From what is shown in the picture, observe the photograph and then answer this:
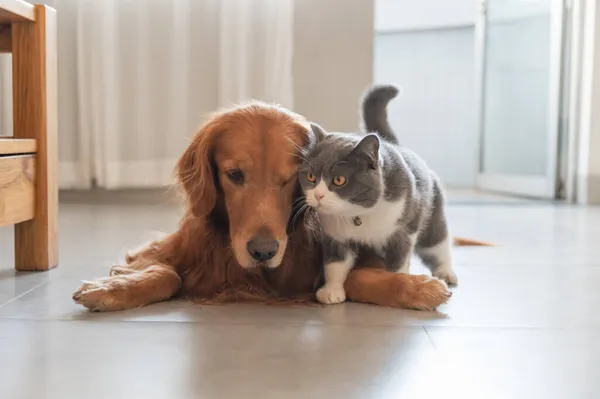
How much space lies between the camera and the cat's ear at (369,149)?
1.21 m

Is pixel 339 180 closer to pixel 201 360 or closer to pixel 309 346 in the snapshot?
pixel 309 346

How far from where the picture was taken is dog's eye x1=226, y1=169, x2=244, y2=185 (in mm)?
1268

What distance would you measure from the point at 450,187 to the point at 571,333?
14.4 ft

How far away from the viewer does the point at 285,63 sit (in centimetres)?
340

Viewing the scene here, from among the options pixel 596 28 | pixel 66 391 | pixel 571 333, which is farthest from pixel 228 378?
pixel 596 28

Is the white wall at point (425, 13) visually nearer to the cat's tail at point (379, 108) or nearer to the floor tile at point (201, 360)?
the cat's tail at point (379, 108)

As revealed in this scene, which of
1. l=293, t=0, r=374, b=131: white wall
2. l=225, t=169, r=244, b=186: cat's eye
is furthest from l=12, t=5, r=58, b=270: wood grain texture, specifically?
l=293, t=0, r=374, b=131: white wall

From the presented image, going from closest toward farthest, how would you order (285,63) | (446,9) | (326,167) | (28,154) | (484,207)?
(326,167), (28,154), (285,63), (484,207), (446,9)

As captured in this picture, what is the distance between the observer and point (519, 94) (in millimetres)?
4617

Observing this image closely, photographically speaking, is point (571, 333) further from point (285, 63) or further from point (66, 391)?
point (285, 63)

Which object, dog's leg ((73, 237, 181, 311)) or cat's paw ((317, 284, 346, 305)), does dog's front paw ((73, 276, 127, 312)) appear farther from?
cat's paw ((317, 284, 346, 305))

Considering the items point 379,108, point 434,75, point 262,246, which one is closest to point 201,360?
point 262,246

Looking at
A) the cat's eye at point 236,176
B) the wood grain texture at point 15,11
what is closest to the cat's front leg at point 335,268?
the cat's eye at point 236,176

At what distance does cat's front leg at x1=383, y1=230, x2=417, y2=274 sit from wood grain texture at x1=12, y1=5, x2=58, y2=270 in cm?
92
